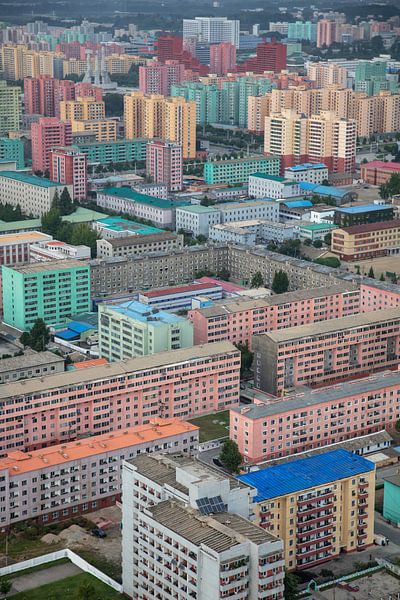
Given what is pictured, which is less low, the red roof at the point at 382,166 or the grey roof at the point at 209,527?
the grey roof at the point at 209,527

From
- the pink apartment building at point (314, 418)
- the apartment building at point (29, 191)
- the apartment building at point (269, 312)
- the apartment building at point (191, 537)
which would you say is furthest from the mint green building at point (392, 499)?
the apartment building at point (29, 191)

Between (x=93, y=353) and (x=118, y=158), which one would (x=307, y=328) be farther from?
(x=118, y=158)

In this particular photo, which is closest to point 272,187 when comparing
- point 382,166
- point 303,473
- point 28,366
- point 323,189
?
point 323,189

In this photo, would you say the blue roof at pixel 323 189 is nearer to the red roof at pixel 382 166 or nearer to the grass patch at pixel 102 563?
the red roof at pixel 382 166

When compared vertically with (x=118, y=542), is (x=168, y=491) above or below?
above

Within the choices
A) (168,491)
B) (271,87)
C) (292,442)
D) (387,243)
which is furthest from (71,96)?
(168,491)
